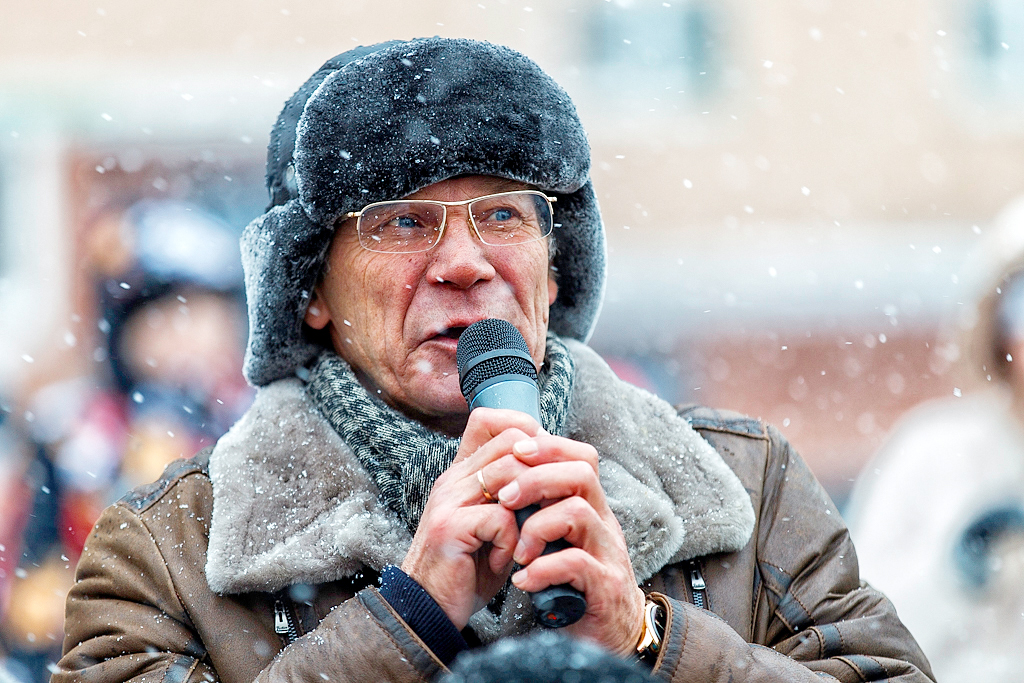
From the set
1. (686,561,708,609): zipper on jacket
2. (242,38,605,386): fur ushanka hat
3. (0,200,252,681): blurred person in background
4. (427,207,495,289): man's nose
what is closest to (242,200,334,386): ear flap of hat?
(242,38,605,386): fur ushanka hat

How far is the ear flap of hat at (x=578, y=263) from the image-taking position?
267cm

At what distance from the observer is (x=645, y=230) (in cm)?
1120

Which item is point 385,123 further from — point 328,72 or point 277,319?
point 277,319

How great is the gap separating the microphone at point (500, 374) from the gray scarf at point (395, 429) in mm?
323

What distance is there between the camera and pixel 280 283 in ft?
8.25

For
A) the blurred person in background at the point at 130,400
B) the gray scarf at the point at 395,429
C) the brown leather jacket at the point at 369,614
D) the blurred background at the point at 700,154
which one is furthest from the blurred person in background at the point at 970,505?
the blurred background at the point at 700,154

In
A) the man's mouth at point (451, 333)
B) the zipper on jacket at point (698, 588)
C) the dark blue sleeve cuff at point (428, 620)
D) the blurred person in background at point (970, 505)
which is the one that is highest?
the man's mouth at point (451, 333)

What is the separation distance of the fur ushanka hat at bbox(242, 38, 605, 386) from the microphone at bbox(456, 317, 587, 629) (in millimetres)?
464

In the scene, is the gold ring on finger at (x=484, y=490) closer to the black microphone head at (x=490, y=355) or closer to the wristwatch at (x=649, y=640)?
the black microphone head at (x=490, y=355)

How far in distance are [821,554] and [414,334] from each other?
97 centimetres

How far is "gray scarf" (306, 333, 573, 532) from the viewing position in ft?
7.31

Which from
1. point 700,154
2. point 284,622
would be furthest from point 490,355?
point 700,154

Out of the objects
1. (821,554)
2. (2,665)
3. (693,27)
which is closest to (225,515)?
(821,554)

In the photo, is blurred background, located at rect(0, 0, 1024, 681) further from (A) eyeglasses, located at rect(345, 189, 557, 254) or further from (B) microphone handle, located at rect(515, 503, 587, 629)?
(B) microphone handle, located at rect(515, 503, 587, 629)
